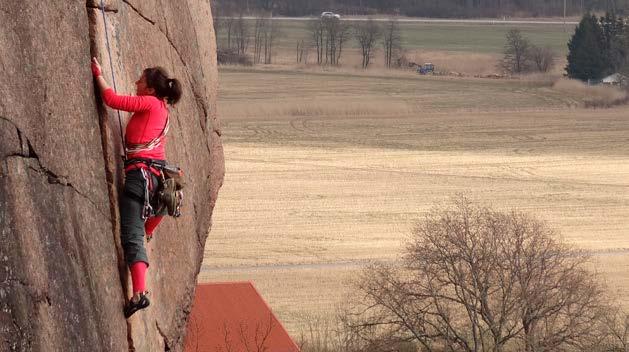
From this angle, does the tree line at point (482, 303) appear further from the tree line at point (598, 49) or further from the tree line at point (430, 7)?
the tree line at point (430, 7)

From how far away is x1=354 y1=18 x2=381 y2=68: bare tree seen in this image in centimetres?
11812

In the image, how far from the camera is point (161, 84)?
807 centimetres

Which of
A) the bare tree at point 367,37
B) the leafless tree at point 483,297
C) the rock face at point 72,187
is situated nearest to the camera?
the rock face at point 72,187

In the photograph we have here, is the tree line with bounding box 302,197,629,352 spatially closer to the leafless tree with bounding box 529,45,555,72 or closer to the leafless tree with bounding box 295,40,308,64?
the leafless tree with bounding box 529,45,555,72

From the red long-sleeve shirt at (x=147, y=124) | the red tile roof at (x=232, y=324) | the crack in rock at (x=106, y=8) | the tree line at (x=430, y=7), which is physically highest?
the crack in rock at (x=106, y=8)

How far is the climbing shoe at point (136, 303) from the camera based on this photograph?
305 inches

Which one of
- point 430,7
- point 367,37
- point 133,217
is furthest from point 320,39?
point 133,217

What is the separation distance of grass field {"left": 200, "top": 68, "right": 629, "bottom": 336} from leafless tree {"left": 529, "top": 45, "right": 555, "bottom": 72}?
19519 millimetres

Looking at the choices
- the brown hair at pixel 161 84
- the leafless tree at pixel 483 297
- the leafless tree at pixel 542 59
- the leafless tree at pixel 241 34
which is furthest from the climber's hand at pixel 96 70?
the leafless tree at pixel 241 34

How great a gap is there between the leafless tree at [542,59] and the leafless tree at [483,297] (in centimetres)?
8173

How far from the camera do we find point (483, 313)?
95.6 ft

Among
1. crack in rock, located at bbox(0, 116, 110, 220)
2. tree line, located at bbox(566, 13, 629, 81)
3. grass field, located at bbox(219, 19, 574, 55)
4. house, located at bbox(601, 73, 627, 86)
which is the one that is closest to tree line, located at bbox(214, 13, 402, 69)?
grass field, located at bbox(219, 19, 574, 55)

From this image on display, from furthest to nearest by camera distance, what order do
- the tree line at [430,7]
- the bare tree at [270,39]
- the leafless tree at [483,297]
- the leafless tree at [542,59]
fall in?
the tree line at [430,7] → the bare tree at [270,39] → the leafless tree at [542,59] → the leafless tree at [483,297]

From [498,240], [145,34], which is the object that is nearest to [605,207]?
[498,240]
